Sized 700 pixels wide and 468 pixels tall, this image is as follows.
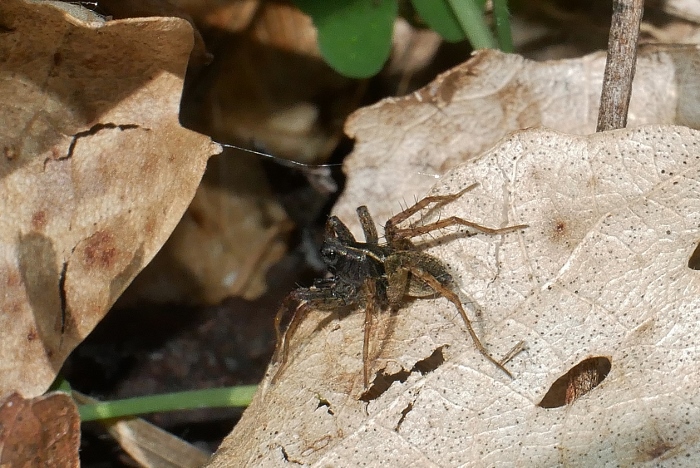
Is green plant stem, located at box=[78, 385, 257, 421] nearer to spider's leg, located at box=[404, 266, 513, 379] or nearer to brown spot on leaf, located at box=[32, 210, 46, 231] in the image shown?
brown spot on leaf, located at box=[32, 210, 46, 231]

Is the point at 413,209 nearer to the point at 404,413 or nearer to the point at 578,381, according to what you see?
the point at 404,413

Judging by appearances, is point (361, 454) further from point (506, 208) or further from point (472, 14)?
point (472, 14)

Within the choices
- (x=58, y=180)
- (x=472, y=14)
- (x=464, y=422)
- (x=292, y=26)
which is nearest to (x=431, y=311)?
(x=464, y=422)

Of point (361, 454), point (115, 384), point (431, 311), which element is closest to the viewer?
point (361, 454)

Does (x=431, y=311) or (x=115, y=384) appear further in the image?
(x=115, y=384)

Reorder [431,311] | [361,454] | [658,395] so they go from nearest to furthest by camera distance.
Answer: [658,395] → [361,454] → [431,311]

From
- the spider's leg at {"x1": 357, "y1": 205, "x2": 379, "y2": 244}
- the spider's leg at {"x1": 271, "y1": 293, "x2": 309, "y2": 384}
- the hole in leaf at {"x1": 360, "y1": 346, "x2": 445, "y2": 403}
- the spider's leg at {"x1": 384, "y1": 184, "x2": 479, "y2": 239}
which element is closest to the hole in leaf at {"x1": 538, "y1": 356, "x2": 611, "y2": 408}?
the hole in leaf at {"x1": 360, "y1": 346, "x2": 445, "y2": 403}
